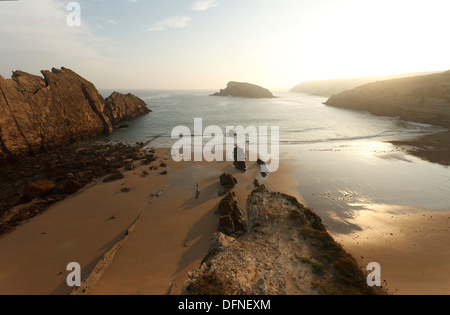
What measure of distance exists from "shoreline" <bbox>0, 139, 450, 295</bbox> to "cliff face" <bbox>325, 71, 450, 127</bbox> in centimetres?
6309

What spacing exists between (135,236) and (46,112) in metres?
37.2

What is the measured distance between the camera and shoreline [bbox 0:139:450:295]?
10.7 m

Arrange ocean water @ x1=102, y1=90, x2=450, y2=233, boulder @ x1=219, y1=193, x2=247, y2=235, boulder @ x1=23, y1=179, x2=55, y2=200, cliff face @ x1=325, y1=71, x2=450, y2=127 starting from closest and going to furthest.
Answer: boulder @ x1=219, y1=193, x2=247, y2=235, ocean water @ x1=102, y1=90, x2=450, y2=233, boulder @ x1=23, y1=179, x2=55, y2=200, cliff face @ x1=325, y1=71, x2=450, y2=127

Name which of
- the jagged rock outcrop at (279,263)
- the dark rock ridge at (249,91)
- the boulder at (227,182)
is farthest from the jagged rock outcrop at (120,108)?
the dark rock ridge at (249,91)

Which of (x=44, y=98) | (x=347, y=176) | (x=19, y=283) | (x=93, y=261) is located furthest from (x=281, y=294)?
(x=44, y=98)

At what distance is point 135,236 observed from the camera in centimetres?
1409

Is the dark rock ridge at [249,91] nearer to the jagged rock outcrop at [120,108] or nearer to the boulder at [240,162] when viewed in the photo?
the jagged rock outcrop at [120,108]

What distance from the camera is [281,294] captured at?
772 centimetres

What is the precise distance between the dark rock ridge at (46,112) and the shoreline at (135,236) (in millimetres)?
19463

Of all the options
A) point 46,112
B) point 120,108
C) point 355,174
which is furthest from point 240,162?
point 120,108

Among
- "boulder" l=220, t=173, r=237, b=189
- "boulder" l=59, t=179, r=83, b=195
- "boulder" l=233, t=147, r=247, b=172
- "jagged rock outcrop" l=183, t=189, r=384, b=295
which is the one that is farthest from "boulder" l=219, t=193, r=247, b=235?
"boulder" l=59, t=179, r=83, b=195

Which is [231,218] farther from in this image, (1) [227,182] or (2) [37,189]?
(2) [37,189]

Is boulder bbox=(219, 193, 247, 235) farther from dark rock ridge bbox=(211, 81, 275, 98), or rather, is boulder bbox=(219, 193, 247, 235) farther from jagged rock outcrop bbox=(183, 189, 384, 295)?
dark rock ridge bbox=(211, 81, 275, 98)
